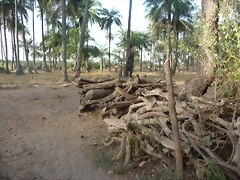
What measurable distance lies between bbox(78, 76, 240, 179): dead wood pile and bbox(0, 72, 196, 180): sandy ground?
651 mm

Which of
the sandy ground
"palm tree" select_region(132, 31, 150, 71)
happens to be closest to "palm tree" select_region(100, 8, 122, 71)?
"palm tree" select_region(132, 31, 150, 71)

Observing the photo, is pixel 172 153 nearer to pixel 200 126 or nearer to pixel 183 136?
pixel 183 136

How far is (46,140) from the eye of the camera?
601 centimetres

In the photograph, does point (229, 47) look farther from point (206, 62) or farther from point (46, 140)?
point (46, 140)

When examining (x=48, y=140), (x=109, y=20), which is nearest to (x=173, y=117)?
(x=48, y=140)

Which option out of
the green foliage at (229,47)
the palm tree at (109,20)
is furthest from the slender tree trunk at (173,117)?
the palm tree at (109,20)

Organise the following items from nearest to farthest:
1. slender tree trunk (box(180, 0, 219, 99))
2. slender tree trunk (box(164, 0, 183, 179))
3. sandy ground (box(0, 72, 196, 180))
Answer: slender tree trunk (box(164, 0, 183, 179))
slender tree trunk (box(180, 0, 219, 99))
sandy ground (box(0, 72, 196, 180))

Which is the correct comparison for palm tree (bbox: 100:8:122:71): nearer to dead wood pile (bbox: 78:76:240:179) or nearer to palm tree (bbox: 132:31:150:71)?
palm tree (bbox: 132:31:150:71)

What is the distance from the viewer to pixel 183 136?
407 cm

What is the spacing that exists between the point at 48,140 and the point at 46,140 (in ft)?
0.18

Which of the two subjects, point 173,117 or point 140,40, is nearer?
point 173,117

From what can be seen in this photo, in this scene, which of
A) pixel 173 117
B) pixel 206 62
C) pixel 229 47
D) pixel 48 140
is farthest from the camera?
pixel 48 140

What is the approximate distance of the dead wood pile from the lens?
12.4 ft

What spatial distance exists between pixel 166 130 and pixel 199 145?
66 centimetres
